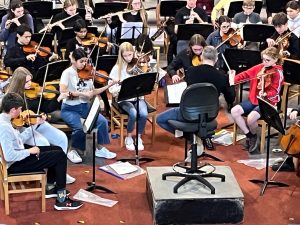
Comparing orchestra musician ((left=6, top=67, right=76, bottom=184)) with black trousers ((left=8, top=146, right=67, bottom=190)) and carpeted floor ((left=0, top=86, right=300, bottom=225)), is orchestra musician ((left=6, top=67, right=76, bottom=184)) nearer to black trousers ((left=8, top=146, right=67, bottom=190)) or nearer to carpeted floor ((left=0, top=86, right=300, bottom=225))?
black trousers ((left=8, top=146, right=67, bottom=190))

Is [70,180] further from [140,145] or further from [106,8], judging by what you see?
[106,8]

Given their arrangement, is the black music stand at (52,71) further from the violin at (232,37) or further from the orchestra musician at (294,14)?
the orchestra musician at (294,14)

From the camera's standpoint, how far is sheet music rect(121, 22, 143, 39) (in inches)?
395

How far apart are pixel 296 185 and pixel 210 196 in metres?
1.39

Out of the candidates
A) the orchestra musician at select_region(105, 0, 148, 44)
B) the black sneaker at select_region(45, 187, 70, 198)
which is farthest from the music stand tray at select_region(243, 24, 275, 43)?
the black sneaker at select_region(45, 187, 70, 198)

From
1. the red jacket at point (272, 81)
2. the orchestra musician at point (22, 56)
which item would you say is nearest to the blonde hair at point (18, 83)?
the orchestra musician at point (22, 56)

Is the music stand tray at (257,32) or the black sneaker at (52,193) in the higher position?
the music stand tray at (257,32)

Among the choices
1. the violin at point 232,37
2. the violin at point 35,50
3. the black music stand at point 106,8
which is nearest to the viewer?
the violin at point 35,50

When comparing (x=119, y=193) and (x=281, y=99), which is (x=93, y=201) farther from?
(x=281, y=99)

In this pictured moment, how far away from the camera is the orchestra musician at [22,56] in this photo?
339 inches

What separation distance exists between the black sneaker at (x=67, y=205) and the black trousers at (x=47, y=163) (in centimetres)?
16

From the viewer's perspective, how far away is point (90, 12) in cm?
1072

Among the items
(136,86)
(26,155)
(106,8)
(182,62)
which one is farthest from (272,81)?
(106,8)

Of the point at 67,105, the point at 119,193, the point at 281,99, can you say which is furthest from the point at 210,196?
the point at 281,99
